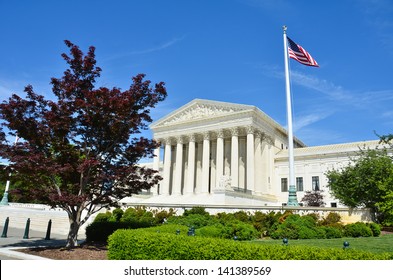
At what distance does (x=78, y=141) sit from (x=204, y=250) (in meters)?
10.1

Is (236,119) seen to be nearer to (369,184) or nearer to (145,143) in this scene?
(369,184)

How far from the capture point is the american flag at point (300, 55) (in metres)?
27.1

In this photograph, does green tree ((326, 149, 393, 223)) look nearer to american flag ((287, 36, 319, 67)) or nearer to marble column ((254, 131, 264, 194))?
american flag ((287, 36, 319, 67))

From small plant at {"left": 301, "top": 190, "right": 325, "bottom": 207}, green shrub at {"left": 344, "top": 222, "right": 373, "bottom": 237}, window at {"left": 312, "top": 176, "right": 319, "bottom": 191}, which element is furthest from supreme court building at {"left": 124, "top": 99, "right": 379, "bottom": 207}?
green shrub at {"left": 344, "top": 222, "right": 373, "bottom": 237}

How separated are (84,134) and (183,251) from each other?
9.48 meters

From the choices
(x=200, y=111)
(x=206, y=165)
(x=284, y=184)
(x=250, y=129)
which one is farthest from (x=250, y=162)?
(x=200, y=111)

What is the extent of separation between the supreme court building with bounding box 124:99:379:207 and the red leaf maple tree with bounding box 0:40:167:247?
32427 mm

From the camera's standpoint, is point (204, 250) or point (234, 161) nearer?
point (204, 250)

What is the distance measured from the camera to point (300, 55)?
2759 centimetres

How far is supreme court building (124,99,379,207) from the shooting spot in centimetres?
5053

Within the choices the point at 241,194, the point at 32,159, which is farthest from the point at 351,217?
the point at 32,159

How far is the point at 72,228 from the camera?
49.4 ft

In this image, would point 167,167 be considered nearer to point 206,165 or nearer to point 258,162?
point 206,165

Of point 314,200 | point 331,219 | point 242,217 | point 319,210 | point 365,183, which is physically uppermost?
point 365,183
